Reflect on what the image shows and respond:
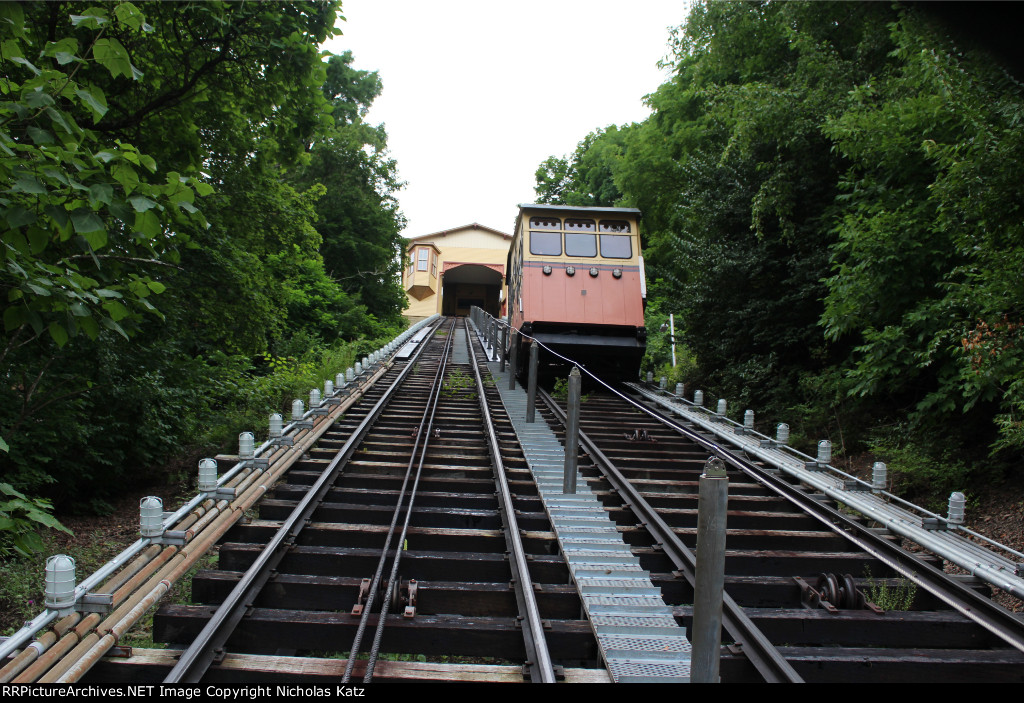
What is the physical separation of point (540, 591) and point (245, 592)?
5.86 feet

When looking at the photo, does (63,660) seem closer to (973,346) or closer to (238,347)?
(973,346)

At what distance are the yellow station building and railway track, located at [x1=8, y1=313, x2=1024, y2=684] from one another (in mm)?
45471

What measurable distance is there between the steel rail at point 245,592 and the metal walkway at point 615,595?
1990 millimetres

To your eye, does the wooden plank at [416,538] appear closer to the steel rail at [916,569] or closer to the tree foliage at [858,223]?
the steel rail at [916,569]

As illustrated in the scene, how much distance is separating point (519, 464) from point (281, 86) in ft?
19.5

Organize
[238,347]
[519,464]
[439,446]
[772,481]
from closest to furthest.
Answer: [772,481]
[519,464]
[439,446]
[238,347]

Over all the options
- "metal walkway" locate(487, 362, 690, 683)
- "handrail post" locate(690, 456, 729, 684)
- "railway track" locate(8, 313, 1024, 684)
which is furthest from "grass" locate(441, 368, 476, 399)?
"handrail post" locate(690, 456, 729, 684)

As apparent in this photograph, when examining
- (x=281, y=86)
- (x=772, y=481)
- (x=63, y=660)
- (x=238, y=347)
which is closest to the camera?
(x=63, y=660)

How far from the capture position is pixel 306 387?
44.6ft

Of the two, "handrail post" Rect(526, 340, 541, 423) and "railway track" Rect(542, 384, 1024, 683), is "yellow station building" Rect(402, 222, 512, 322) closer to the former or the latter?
"handrail post" Rect(526, 340, 541, 423)

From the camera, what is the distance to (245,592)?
392 centimetres

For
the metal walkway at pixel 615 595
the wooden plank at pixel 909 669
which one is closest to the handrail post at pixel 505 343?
the metal walkway at pixel 615 595

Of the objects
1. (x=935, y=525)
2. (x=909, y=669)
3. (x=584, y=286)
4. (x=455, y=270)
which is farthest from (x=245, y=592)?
(x=455, y=270)

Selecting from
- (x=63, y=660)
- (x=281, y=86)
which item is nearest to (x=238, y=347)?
(x=281, y=86)
